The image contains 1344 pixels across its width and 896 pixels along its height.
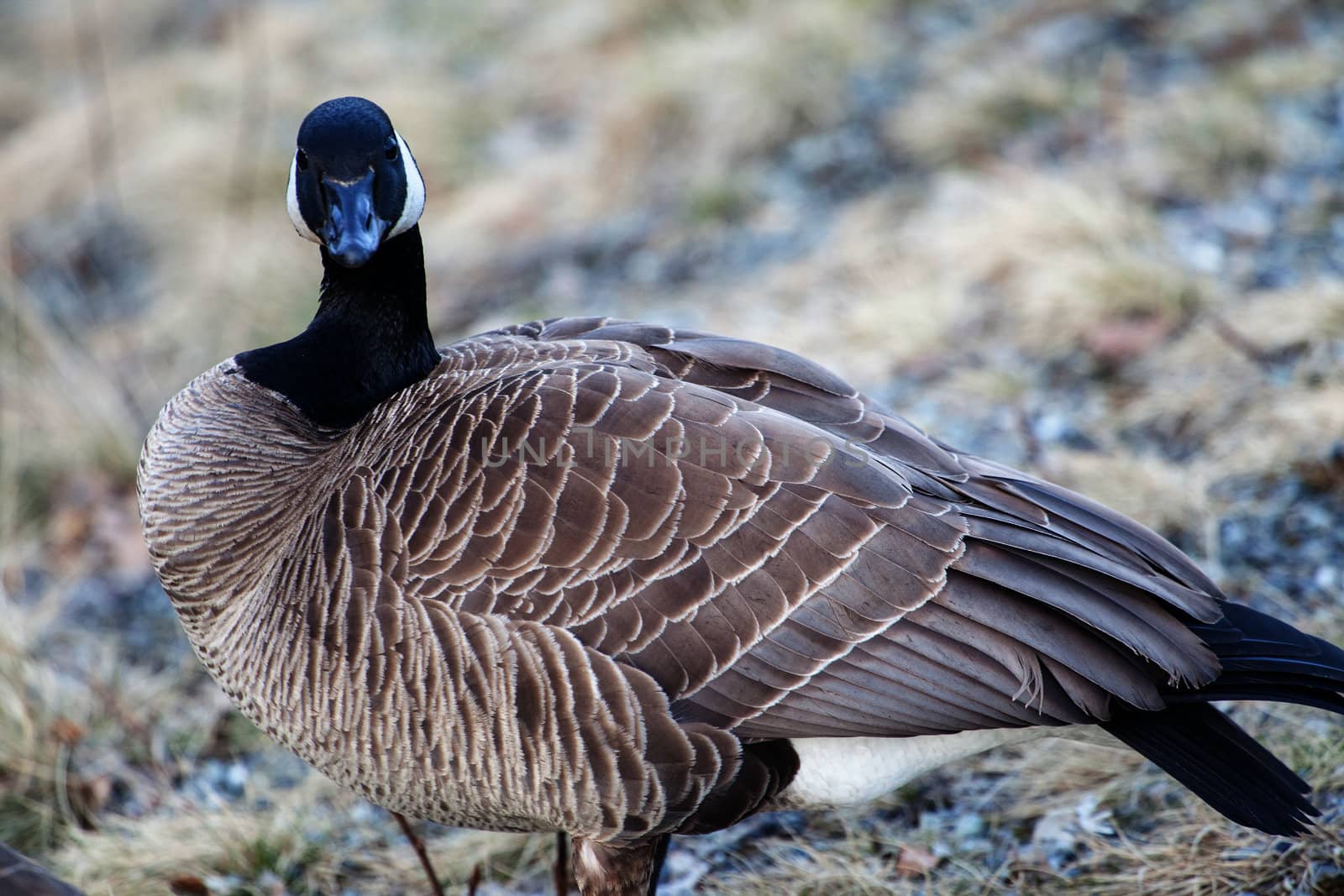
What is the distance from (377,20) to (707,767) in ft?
38.9

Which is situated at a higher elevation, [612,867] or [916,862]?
[916,862]

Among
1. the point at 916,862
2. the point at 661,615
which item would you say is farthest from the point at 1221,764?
the point at 661,615

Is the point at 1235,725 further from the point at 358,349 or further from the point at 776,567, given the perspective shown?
Result: the point at 358,349

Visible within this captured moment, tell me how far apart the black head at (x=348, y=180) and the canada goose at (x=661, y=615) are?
11 mm

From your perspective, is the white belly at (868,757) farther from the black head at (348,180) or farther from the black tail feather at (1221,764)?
the black head at (348,180)

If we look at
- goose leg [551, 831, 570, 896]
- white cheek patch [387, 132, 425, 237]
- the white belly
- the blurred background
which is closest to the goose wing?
the white belly

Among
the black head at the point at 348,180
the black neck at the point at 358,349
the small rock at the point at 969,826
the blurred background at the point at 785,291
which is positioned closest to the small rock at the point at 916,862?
the blurred background at the point at 785,291

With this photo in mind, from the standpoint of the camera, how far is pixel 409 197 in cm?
372

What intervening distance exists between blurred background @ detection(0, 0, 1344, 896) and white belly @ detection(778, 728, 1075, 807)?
622 mm

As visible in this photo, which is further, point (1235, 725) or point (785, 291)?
point (785, 291)

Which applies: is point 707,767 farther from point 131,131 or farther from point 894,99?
point 131,131

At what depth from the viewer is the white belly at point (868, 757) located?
3.25 meters

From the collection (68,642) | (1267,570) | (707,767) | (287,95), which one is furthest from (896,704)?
(287,95)

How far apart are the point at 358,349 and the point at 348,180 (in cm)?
60
